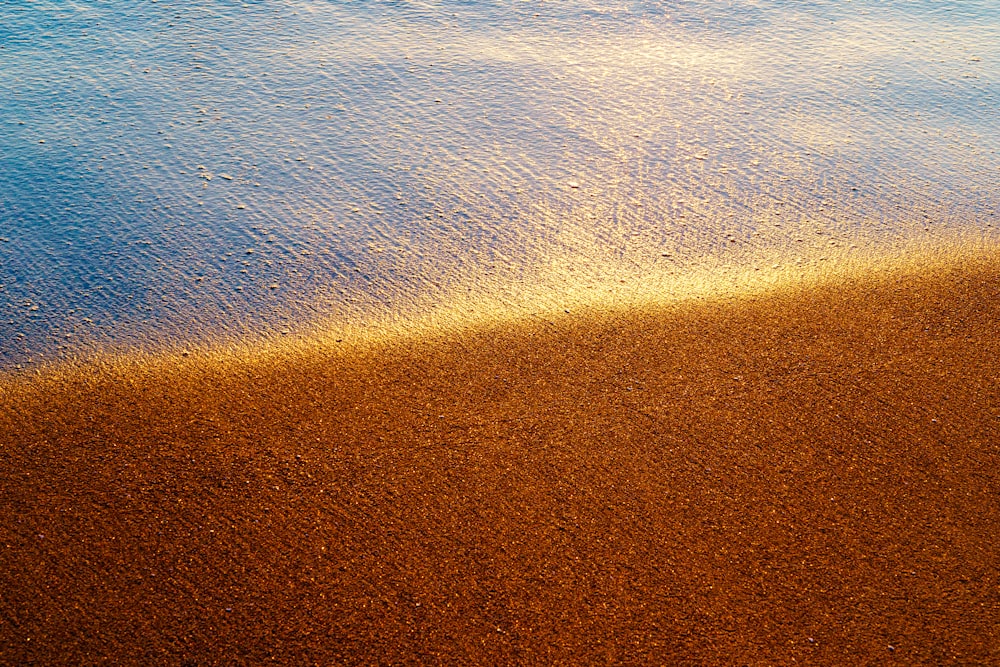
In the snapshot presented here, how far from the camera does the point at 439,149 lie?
11.5 feet

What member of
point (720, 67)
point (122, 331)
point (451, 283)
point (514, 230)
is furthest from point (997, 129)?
point (122, 331)

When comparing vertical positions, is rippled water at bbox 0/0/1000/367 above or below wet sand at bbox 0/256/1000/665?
above

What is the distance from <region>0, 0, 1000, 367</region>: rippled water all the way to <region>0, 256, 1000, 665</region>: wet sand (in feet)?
1.39

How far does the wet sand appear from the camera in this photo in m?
1.67

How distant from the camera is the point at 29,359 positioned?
2.39m

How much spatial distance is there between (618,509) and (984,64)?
11.7 feet

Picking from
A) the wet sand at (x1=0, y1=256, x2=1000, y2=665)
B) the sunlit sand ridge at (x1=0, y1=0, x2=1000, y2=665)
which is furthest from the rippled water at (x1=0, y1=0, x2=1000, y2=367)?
the wet sand at (x1=0, y1=256, x2=1000, y2=665)

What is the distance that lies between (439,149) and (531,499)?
6.40 ft

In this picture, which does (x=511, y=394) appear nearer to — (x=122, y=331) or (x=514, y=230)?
(x=514, y=230)

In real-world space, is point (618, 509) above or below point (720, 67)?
below

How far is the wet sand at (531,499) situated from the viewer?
65.6 inches

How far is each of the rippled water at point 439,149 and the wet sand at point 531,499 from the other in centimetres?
42

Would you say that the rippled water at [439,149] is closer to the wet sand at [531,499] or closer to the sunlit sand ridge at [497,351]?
the sunlit sand ridge at [497,351]

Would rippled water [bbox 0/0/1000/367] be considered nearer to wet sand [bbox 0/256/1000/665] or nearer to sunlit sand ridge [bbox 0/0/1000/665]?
sunlit sand ridge [bbox 0/0/1000/665]
